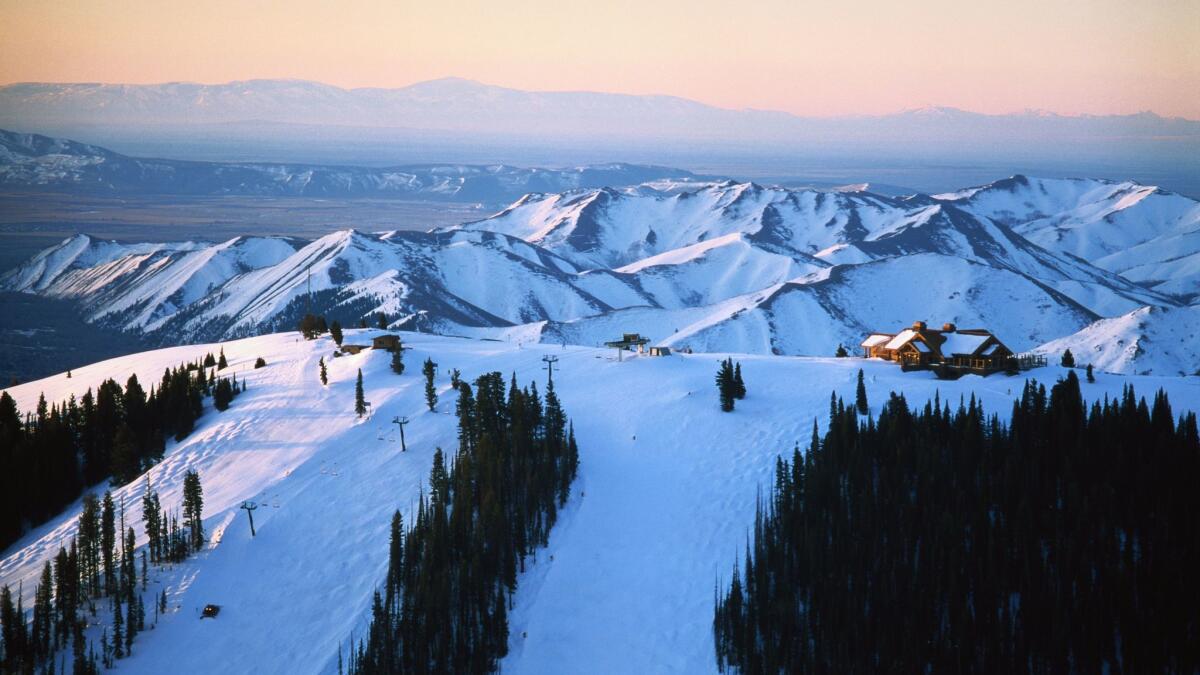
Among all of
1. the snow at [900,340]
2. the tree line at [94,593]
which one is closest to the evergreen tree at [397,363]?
the tree line at [94,593]

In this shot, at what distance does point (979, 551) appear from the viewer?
67.1m

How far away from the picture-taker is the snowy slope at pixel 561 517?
67938 millimetres

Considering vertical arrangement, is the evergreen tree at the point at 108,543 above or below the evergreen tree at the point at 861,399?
below

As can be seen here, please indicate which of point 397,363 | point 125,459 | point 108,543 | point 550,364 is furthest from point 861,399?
point 125,459

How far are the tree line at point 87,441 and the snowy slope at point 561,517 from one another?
8.70 ft

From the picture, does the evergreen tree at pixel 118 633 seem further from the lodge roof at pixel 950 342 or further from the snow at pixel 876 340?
the snow at pixel 876 340

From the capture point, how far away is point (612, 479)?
84.0 metres

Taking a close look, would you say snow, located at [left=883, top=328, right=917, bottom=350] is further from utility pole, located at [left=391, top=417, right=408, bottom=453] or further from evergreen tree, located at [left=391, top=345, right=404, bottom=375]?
evergreen tree, located at [left=391, top=345, right=404, bottom=375]

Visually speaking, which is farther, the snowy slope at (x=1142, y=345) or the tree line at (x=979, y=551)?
the snowy slope at (x=1142, y=345)

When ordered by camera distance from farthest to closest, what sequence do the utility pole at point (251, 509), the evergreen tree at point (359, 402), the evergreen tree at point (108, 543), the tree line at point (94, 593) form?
the evergreen tree at point (359, 402) → the utility pole at point (251, 509) → the evergreen tree at point (108, 543) → the tree line at point (94, 593)

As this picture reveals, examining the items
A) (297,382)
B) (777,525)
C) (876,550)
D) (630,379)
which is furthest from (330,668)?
(297,382)

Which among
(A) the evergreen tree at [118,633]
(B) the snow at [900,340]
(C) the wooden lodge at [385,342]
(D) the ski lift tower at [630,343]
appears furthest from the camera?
(C) the wooden lodge at [385,342]

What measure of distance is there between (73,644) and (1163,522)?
74514 mm

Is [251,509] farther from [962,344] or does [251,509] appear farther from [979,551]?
[962,344]
